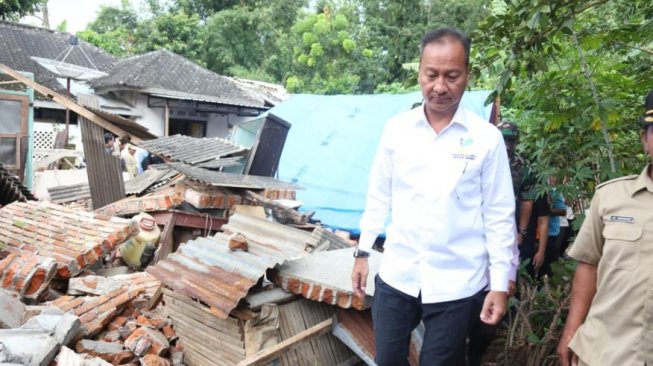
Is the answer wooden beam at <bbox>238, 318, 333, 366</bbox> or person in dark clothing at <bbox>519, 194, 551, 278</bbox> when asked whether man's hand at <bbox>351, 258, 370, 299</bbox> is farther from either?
person in dark clothing at <bbox>519, 194, 551, 278</bbox>

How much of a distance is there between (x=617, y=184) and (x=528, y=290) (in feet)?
4.69

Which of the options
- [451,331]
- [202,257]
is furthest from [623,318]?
[202,257]

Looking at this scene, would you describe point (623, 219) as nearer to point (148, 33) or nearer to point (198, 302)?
point (198, 302)

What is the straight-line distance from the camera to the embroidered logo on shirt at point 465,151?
6.52 feet

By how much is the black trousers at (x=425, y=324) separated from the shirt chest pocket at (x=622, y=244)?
519mm

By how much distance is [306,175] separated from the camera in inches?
377

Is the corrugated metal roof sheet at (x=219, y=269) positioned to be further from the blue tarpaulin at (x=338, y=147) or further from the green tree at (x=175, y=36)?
the green tree at (x=175, y=36)

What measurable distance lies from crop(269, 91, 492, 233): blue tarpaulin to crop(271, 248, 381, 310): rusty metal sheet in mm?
4350

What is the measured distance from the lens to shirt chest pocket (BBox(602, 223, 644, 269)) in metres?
1.65

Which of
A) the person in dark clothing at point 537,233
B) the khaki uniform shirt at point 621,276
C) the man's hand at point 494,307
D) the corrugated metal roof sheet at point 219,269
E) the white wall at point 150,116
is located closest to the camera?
the khaki uniform shirt at point 621,276

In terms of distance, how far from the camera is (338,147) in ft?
31.4

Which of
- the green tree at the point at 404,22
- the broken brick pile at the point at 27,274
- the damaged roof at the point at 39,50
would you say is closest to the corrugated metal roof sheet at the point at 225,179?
the broken brick pile at the point at 27,274

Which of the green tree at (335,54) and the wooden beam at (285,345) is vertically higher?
the green tree at (335,54)

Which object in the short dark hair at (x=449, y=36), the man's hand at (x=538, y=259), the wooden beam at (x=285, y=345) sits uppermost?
the short dark hair at (x=449, y=36)
